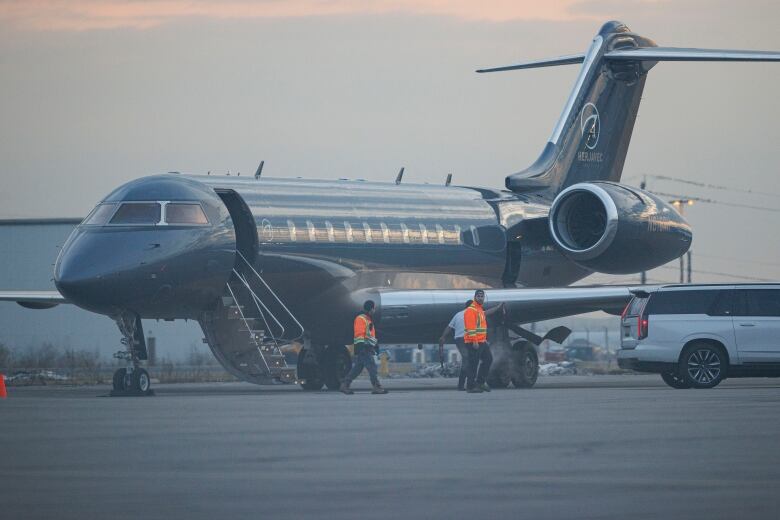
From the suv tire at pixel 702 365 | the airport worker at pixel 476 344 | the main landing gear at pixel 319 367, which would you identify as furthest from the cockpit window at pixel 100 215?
the suv tire at pixel 702 365

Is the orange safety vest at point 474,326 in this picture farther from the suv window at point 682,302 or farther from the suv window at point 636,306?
the suv window at point 682,302

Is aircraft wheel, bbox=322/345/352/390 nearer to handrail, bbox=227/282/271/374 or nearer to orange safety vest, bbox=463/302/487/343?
handrail, bbox=227/282/271/374

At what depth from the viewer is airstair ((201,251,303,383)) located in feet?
87.6

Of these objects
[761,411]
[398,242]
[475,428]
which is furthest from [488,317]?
[475,428]

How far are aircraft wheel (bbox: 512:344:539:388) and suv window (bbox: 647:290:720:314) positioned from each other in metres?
5.25

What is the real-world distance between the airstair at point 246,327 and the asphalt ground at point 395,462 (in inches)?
302

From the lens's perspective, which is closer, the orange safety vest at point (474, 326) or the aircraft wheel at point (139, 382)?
the aircraft wheel at point (139, 382)

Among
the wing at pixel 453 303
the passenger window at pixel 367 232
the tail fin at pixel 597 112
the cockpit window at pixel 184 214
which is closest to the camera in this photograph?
the cockpit window at pixel 184 214

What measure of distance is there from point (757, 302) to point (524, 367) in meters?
6.24

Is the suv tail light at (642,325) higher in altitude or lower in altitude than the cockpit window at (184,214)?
lower

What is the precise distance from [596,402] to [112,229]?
9386 millimetres

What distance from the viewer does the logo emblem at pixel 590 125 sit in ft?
114

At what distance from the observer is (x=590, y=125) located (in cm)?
3484

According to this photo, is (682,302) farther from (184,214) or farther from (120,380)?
(120,380)
